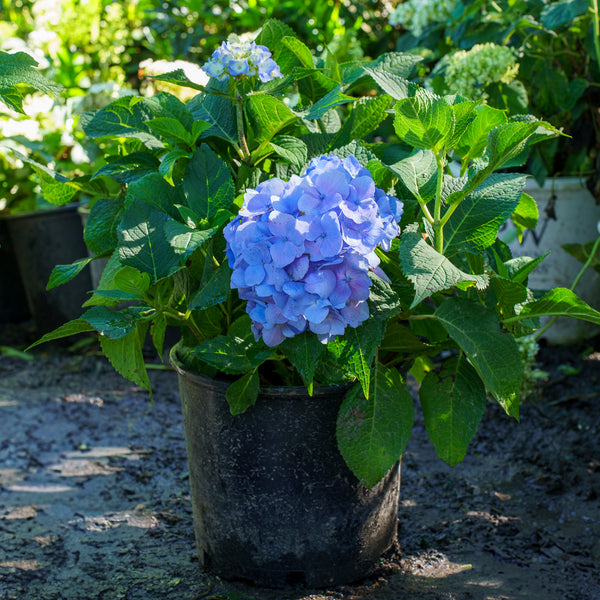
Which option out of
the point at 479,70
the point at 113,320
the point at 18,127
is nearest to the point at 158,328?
the point at 113,320

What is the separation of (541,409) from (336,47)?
80.5 inches

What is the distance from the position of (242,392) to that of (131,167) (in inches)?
19.0

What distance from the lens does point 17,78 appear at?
3.62ft

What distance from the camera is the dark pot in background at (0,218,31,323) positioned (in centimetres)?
343

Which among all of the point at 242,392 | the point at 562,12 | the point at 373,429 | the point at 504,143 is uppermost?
the point at 562,12

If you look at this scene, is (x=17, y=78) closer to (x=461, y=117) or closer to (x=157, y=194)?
(x=157, y=194)

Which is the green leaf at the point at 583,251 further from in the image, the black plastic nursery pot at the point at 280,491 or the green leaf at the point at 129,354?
the green leaf at the point at 129,354

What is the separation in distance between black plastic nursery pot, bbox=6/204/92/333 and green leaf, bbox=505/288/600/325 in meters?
2.34

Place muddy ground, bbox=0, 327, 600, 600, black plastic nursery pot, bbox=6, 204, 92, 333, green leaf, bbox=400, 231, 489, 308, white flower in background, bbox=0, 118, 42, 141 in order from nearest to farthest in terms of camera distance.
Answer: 1. green leaf, bbox=400, 231, 489, 308
2. muddy ground, bbox=0, 327, 600, 600
3. black plastic nursery pot, bbox=6, 204, 92, 333
4. white flower in background, bbox=0, 118, 42, 141

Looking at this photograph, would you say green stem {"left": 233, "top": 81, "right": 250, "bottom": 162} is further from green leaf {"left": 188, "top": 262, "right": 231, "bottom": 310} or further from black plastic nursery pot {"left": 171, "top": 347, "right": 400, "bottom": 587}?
black plastic nursery pot {"left": 171, "top": 347, "right": 400, "bottom": 587}

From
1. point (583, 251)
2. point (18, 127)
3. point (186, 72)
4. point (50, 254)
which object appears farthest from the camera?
point (18, 127)

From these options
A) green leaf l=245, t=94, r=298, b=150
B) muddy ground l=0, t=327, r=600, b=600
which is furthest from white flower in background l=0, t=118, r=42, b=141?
green leaf l=245, t=94, r=298, b=150

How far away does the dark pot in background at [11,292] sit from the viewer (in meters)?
3.43

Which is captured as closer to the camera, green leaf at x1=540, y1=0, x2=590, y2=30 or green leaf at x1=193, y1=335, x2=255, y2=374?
green leaf at x1=193, y1=335, x2=255, y2=374
